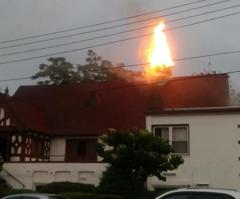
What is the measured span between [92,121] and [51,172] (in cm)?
591

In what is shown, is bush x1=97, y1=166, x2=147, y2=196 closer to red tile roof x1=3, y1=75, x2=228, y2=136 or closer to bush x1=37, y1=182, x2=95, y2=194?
bush x1=37, y1=182, x2=95, y2=194

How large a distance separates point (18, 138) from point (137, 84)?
33.1ft

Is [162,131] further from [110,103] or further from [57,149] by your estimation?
[57,149]

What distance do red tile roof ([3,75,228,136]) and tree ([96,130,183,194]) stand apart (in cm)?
928

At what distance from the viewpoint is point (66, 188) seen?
32188mm

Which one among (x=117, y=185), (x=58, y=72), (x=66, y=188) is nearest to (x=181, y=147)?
(x=117, y=185)

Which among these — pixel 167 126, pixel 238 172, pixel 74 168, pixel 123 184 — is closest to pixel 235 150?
pixel 238 172

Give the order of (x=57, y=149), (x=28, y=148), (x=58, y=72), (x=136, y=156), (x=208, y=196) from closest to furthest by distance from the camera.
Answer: (x=208, y=196)
(x=136, y=156)
(x=28, y=148)
(x=57, y=149)
(x=58, y=72)

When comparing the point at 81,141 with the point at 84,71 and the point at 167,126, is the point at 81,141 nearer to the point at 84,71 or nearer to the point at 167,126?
the point at 167,126

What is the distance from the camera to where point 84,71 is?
58.9 m

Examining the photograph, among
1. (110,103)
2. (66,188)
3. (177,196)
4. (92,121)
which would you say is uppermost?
(110,103)

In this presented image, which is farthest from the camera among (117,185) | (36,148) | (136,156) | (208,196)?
(36,148)

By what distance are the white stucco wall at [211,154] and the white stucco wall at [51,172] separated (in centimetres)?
365

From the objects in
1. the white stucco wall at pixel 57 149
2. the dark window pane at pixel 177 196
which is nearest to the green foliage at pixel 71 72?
the white stucco wall at pixel 57 149
